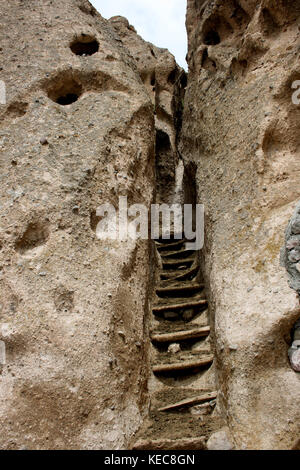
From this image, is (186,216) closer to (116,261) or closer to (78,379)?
(116,261)

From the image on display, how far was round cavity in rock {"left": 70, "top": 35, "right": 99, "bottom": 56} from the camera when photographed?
4.17m

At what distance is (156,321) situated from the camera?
143 inches

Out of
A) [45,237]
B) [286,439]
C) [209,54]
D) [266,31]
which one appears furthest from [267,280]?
[209,54]

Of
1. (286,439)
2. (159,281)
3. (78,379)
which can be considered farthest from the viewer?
(159,281)

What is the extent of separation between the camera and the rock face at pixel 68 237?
2486 mm

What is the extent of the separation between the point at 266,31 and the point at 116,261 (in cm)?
244

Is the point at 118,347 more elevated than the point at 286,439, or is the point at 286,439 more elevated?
the point at 118,347

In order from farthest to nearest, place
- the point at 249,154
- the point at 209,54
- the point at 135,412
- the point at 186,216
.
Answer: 1. the point at 186,216
2. the point at 209,54
3. the point at 249,154
4. the point at 135,412

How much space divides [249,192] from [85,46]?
2298mm

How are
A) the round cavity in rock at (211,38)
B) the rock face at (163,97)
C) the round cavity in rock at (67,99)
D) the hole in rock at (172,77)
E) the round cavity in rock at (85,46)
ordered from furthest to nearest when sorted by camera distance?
the hole in rock at (172,77) → the rock face at (163,97) → the round cavity in rock at (211,38) → the round cavity in rock at (85,46) → the round cavity in rock at (67,99)

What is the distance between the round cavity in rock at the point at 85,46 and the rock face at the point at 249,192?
1119 millimetres

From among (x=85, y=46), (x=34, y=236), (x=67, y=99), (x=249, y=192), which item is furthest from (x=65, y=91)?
(x=249, y=192)

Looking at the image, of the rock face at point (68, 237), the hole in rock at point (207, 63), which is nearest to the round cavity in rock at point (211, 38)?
the hole in rock at point (207, 63)

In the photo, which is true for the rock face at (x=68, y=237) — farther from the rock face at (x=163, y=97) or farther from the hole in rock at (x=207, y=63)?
the rock face at (x=163, y=97)
